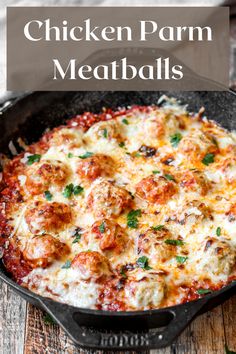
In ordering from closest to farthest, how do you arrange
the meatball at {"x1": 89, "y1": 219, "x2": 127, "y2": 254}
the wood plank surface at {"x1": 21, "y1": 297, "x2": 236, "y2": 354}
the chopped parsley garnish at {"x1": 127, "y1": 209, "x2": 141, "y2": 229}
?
1. the wood plank surface at {"x1": 21, "y1": 297, "x2": 236, "y2": 354}
2. the meatball at {"x1": 89, "y1": 219, "x2": 127, "y2": 254}
3. the chopped parsley garnish at {"x1": 127, "y1": 209, "x2": 141, "y2": 229}

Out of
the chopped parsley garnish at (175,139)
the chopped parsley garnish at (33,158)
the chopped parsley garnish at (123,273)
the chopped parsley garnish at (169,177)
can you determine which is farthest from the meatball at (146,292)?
the chopped parsley garnish at (33,158)

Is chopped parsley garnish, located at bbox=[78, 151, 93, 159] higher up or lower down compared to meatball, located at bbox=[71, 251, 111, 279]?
higher up

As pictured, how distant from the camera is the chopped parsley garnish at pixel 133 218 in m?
4.95

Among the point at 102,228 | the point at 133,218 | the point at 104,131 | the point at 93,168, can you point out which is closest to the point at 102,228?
the point at 102,228

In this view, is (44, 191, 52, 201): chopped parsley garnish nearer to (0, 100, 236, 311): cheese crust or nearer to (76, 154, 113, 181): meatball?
(0, 100, 236, 311): cheese crust

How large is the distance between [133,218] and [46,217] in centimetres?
66

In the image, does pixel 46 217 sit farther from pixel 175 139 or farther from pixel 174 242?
pixel 175 139

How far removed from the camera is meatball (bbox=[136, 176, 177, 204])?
16.8 ft

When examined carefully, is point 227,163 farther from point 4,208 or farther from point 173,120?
point 4,208

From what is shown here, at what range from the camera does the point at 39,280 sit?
460 cm

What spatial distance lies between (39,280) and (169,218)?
1.10 meters

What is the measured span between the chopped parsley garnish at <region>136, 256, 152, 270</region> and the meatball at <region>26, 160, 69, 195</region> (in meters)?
1.03

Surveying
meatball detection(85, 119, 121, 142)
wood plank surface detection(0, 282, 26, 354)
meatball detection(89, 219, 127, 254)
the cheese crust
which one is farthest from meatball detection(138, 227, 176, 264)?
meatball detection(85, 119, 121, 142)

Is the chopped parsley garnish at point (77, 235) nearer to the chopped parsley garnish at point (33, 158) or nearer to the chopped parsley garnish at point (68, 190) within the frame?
the chopped parsley garnish at point (68, 190)
